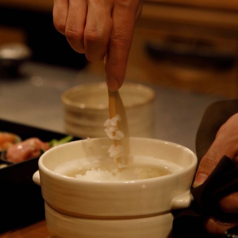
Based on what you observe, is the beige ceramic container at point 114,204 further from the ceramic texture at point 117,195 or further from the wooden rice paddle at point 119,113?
the wooden rice paddle at point 119,113

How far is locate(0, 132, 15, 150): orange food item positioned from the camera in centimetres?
142

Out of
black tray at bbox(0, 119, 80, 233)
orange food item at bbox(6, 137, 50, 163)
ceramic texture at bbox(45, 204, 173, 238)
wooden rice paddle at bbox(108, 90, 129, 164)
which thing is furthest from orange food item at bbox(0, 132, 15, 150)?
ceramic texture at bbox(45, 204, 173, 238)

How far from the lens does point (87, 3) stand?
3.07ft

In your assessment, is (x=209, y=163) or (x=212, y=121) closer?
(x=209, y=163)

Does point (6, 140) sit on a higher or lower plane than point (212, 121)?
lower

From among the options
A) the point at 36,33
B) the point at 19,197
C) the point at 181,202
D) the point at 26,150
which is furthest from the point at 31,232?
the point at 36,33

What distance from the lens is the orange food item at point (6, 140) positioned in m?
1.42

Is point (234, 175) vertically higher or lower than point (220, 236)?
higher

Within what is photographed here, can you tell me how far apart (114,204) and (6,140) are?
0.73 m

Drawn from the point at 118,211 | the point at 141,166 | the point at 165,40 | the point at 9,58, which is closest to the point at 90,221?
the point at 118,211

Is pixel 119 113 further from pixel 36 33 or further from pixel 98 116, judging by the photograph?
pixel 36 33

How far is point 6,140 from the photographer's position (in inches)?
56.4

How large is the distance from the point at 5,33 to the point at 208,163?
356cm

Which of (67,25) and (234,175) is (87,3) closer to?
(67,25)
